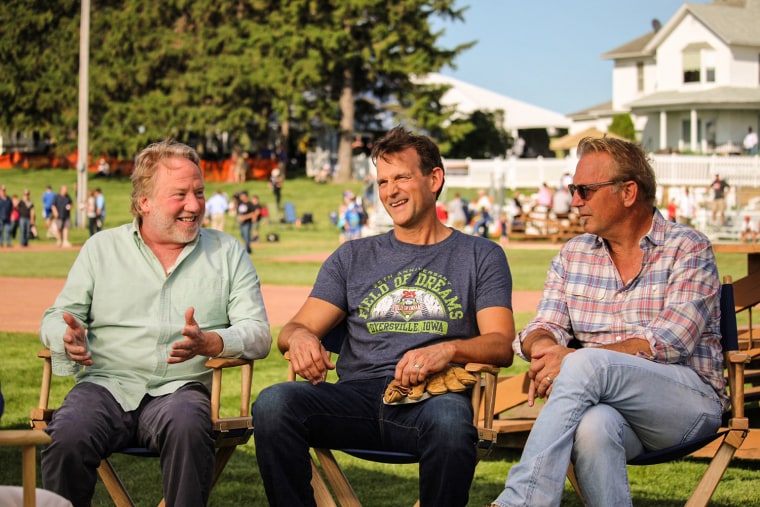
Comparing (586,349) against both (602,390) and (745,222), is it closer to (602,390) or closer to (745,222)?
(602,390)

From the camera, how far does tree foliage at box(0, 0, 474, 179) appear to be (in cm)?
5188

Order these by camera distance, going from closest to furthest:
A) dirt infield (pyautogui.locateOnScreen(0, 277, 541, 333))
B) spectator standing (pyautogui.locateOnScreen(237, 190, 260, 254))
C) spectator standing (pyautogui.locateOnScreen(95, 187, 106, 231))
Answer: dirt infield (pyautogui.locateOnScreen(0, 277, 541, 333)) < spectator standing (pyautogui.locateOnScreen(237, 190, 260, 254)) < spectator standing (pyautogui.locateOnScreen(95, 187, 106, 231))

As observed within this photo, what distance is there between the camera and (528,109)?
65.5 meters

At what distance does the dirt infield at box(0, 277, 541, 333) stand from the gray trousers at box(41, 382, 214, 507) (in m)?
7.96

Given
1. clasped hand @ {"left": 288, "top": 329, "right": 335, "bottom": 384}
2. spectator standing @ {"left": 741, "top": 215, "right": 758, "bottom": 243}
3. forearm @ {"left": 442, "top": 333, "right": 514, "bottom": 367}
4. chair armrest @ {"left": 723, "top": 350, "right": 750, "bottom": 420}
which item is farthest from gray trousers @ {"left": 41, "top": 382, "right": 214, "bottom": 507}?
spectator standing @ {"left": 741, "top": 215, "right": 758, "bottom": 243}

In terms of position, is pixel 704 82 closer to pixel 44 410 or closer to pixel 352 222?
pixel 352 222

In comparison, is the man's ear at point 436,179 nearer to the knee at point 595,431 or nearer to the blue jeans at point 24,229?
the knee at point 595,431

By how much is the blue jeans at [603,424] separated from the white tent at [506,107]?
56845mm

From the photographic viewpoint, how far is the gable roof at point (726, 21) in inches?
2109

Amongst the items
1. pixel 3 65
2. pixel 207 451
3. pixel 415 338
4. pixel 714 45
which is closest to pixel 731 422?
pixel 415 338

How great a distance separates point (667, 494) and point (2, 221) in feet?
87.7

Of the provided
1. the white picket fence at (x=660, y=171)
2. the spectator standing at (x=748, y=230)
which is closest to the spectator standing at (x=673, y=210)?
the spectator standing at (x=748, y=230)

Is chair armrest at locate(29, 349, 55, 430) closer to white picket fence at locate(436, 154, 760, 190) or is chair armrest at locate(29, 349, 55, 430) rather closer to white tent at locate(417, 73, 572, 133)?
white picket fence at locate(436, 154, 760, 190)

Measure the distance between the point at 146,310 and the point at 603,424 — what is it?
189 cm
